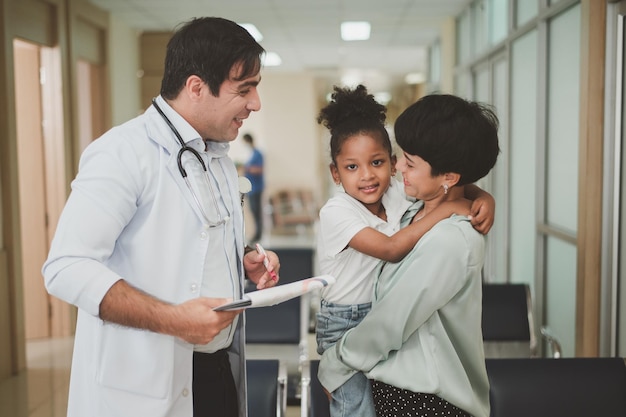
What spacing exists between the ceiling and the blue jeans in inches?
178

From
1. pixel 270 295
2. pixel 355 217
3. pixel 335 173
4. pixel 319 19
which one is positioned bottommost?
pixel 270 295

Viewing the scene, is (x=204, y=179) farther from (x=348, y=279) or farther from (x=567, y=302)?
(x=567, y=302)

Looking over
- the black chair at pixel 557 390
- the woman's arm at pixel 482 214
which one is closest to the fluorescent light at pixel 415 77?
the black chair at pixel 557 390

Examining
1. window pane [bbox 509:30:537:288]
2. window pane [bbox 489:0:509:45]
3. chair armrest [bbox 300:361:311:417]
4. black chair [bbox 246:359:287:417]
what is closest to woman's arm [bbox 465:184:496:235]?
chair armrest [bbox 300:361:311:417]

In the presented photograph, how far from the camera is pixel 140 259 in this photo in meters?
1.35

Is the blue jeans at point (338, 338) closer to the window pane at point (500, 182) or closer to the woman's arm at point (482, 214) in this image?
the woman's arm at point (482, 214)

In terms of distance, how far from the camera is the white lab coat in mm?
1283

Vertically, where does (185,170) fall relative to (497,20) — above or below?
below

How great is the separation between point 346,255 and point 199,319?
0.55 m

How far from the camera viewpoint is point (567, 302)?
3.52m

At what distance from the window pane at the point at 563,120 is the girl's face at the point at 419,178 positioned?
2191 mm

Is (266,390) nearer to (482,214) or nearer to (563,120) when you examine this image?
(482,214)

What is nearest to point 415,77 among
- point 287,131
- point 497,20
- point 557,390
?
point 287,131

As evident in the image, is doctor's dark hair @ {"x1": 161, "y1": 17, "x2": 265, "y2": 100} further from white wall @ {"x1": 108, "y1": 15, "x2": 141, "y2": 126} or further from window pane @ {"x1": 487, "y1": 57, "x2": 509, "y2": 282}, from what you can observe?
white wall @ {"x1": 108, "y1": 15, "x2": 141, "y2": 126}
